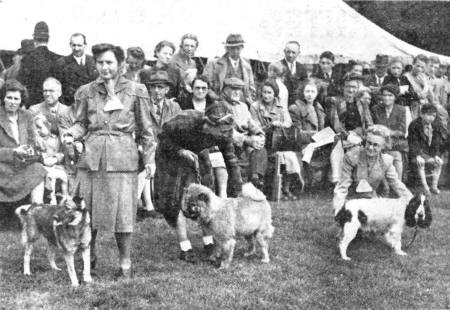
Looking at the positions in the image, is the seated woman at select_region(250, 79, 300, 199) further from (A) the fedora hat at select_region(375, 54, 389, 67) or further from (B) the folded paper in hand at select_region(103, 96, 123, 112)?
(B) the folded paper in hand at select_region(103, 96, 123, 112)

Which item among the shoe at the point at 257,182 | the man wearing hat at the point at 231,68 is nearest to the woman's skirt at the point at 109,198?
the shoe at the point at 257,182

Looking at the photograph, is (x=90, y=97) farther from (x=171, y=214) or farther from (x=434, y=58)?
(x=434, y=58)

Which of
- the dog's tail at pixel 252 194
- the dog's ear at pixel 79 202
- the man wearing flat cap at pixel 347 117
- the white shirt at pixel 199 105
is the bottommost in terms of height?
the dog's tail at pixel 252 194

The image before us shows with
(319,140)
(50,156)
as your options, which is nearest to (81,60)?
(50,156)

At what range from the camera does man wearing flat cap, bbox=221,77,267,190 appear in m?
7.09

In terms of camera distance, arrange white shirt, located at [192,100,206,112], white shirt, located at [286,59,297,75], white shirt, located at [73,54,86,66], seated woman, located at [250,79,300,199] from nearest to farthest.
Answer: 1. white shirt, located at [192,100,206,112]
2. white shirt, located at [73,54,86,66]
3. seated woman, located at [250,79,300,199]
4. white shirt, located at [286,59,297,75]

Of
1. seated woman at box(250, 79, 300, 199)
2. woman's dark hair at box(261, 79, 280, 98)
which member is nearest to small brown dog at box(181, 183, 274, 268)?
seated woman at box(250, 79, 300, 199)

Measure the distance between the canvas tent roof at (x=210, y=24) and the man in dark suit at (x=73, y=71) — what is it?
2.23 metres

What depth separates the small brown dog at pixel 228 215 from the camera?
641 centimetres

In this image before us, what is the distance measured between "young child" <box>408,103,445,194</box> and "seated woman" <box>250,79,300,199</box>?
86.8 inches

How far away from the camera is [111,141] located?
5.71m

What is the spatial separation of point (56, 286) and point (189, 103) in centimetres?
318

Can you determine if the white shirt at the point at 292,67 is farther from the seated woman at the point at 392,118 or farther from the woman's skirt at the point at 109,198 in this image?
the woman's skirt at the point at 109,198

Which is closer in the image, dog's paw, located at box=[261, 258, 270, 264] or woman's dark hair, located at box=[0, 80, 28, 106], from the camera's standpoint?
dog's paw, located at box=[261, 258, 270, 264]
